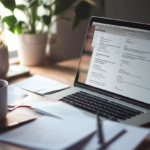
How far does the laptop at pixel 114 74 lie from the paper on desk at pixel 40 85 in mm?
56

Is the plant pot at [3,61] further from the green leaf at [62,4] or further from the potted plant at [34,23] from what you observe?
the green leaf at [62,4]

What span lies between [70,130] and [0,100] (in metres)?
0.22

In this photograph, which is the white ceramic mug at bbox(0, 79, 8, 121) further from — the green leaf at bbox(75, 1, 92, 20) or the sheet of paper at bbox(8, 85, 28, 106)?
the green leaf at bbox(75, 1, 92, 20)

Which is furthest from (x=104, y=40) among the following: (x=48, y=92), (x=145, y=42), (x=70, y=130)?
(x=70, y=130)

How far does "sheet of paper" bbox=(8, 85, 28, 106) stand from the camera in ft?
2.67

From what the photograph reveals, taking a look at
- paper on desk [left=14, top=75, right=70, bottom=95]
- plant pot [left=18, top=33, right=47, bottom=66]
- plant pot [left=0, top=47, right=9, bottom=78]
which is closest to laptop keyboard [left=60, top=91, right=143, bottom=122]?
paper on desk [left=14, top=75, right=70, bottom=95]

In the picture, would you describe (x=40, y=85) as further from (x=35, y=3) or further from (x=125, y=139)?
(x=125, y=139)

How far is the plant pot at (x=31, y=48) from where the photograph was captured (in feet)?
3.98

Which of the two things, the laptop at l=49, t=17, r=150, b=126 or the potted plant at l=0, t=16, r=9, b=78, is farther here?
the potted plant at l=0, t=16, r=9, b=78

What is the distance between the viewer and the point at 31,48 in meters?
1.24

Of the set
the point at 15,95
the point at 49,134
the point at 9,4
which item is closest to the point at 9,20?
the point at 9,4

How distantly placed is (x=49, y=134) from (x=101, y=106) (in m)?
0.24

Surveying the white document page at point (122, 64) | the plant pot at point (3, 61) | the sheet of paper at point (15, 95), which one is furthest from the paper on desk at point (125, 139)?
the plant pot at point (3, 61)

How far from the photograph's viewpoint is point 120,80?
2.76 ft
